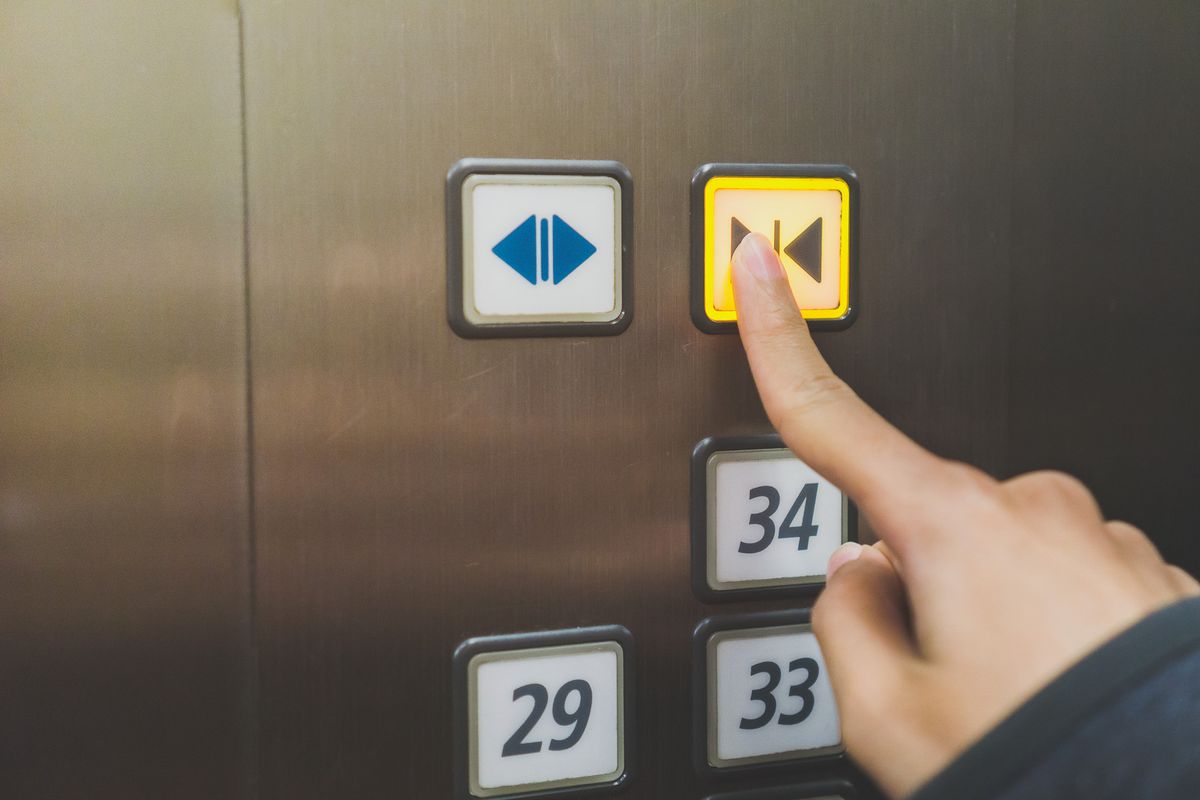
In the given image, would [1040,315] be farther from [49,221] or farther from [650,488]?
[49,221]

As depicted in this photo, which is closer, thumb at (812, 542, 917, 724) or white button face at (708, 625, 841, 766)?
thumb at (812, 542, 917, 724)

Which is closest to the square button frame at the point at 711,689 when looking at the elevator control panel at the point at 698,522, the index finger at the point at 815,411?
the elevator control panel at the point at 698,522

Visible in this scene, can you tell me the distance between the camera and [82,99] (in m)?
0.49

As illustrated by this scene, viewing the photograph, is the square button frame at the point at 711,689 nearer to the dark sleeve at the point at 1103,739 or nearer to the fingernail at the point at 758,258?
the fingernail at the point at 758,258

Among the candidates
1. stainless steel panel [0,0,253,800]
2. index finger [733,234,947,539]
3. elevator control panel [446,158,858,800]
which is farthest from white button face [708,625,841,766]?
stainless steel panel [0,0,253,800]

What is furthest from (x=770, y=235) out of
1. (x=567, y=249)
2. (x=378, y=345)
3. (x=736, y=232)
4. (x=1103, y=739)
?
(x=1103, y=739)

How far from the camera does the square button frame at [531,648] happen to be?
0.55 metres

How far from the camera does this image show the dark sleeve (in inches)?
10.1

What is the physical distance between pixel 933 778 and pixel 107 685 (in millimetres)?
448

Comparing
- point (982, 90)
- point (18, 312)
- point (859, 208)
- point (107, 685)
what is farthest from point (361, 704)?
point (982, 90)

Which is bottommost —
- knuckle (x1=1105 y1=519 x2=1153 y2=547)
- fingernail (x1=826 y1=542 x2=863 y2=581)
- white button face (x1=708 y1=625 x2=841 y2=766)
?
white button face (x1=708 y1=625 x2=841 y2=766)

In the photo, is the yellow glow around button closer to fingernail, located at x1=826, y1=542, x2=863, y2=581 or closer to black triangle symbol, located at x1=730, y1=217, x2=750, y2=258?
black triangle symbol, located at x1=730, y1=217, x2=750, y2=258

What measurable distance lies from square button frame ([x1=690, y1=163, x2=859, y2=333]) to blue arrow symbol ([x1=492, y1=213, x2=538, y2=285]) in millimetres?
97

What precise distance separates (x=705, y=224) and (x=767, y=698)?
30 centimetres
